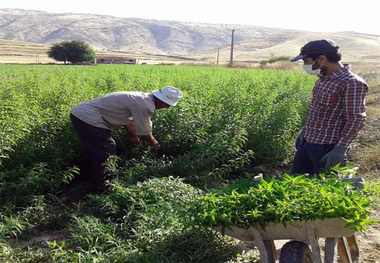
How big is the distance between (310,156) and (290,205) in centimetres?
144

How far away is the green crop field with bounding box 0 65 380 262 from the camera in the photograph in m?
3.59

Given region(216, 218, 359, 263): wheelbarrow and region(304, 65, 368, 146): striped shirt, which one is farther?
region(304, 65, 368, 146): striped shirt

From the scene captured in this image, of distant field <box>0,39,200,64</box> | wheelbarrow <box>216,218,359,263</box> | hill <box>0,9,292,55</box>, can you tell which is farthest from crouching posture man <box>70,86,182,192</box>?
hill <box>0,9,292,55</box>

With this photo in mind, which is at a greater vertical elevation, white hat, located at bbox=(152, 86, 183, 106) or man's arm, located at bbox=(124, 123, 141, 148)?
white hat, located at bbox=(152, 86, 183, 106)

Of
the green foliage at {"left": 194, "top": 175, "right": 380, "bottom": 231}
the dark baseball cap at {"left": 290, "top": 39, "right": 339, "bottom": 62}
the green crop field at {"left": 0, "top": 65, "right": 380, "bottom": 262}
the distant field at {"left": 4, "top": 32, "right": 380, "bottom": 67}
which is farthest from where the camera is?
the distant field at {"left": 4, "top": 32, "right": 380, "bottom": 67}

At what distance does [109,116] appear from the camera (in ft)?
17.3

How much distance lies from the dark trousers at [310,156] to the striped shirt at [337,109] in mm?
60

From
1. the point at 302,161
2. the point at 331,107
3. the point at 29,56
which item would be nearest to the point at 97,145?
the point at 302,161

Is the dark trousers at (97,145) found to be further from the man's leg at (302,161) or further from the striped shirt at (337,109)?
the striped shirt at (337,109)

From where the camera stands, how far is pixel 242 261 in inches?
143

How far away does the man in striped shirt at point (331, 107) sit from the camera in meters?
3.67

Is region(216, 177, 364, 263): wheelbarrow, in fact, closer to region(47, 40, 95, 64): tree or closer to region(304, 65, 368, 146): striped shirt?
region(304, 65, 368, 146): striped shirt

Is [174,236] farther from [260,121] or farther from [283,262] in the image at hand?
[260,121]

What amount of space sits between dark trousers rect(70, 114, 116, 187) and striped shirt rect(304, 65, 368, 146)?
2488mm
